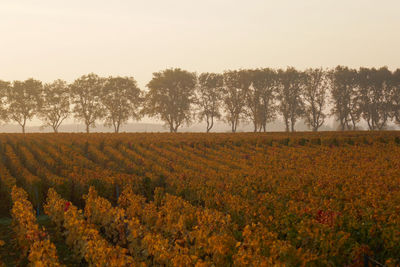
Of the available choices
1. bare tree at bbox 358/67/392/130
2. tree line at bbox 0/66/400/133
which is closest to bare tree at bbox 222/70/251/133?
tree line at bbox 0/66/400/133

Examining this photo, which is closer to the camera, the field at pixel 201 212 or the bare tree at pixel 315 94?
the field at pixel 201 212

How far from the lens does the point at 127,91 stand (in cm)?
7344

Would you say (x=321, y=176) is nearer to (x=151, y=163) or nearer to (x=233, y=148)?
(x=151, y=163)

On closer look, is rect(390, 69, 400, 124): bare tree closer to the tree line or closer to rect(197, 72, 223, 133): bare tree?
the tree line

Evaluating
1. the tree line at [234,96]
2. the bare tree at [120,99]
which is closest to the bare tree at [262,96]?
the tree line at [234,96]

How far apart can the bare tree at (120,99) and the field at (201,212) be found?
1684 inches

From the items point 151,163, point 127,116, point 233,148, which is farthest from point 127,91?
point 151,163

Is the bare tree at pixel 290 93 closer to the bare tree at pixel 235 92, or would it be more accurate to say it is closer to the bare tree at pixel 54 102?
the bare tree at pixel 235 92

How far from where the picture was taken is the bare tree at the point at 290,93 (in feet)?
239

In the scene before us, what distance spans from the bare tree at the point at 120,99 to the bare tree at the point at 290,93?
29.6m

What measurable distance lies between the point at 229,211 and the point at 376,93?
7370 cm

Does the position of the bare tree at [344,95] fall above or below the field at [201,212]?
above

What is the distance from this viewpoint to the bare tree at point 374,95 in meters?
73.5

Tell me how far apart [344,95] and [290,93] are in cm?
1119
